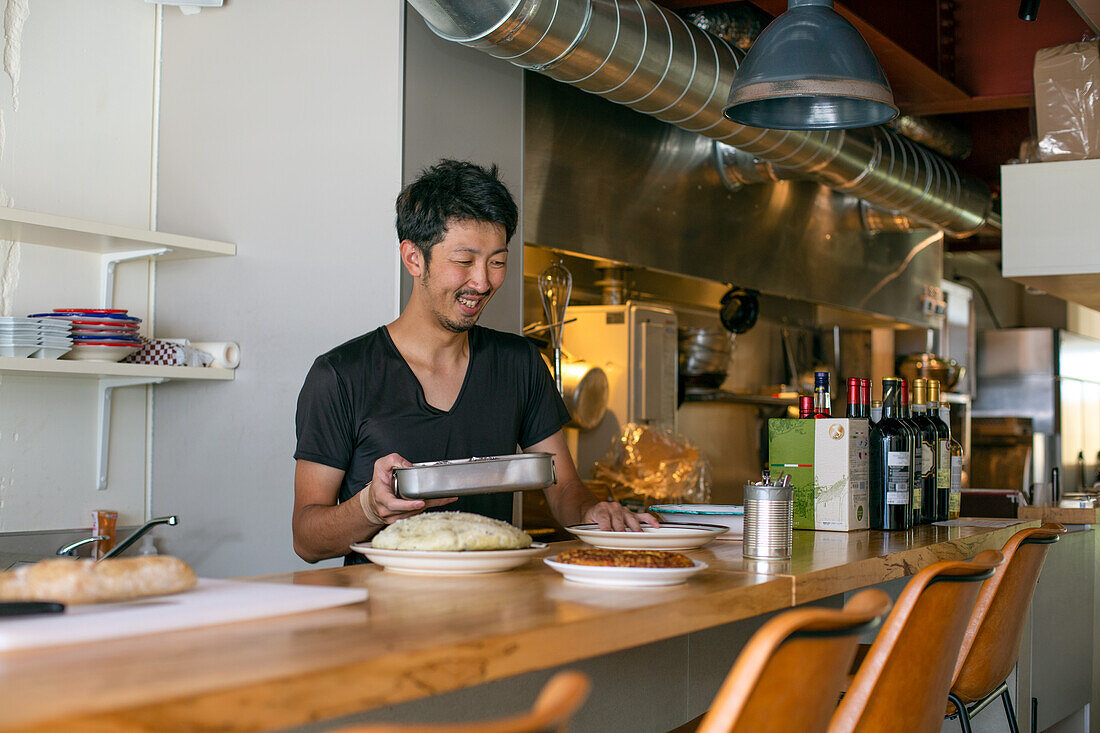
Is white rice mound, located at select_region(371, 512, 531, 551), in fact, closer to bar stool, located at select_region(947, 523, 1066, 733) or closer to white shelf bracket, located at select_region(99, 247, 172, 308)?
bar stool, located at select_region(947, 523, 1066, 733)

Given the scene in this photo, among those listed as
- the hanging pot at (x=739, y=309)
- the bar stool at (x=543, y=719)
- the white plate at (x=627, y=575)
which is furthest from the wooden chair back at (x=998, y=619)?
the hanging pot at (x=739, y=309)

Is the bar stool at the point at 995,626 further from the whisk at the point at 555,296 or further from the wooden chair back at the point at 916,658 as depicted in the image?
the whisk at the point at 555,296

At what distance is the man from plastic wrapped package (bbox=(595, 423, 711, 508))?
67.1 inches

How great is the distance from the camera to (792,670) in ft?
3.81

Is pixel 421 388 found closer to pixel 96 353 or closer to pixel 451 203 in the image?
pixel 451 203

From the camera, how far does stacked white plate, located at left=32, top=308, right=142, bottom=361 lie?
2.74 meters

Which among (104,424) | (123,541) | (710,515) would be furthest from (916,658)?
(104,424)

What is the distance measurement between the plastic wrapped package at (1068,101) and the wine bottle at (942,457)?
149 cm

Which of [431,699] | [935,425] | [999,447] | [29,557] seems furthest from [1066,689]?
[999,447]

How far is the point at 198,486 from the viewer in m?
3.09

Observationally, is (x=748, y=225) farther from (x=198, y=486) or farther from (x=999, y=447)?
(x=999, y=447)

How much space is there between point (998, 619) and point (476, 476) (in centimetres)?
125

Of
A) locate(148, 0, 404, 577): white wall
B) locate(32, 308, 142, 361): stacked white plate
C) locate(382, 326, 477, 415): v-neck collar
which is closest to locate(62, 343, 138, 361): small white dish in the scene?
locate(32, 308, 142, 361): stacked white plate

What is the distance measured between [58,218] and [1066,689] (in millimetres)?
3130
